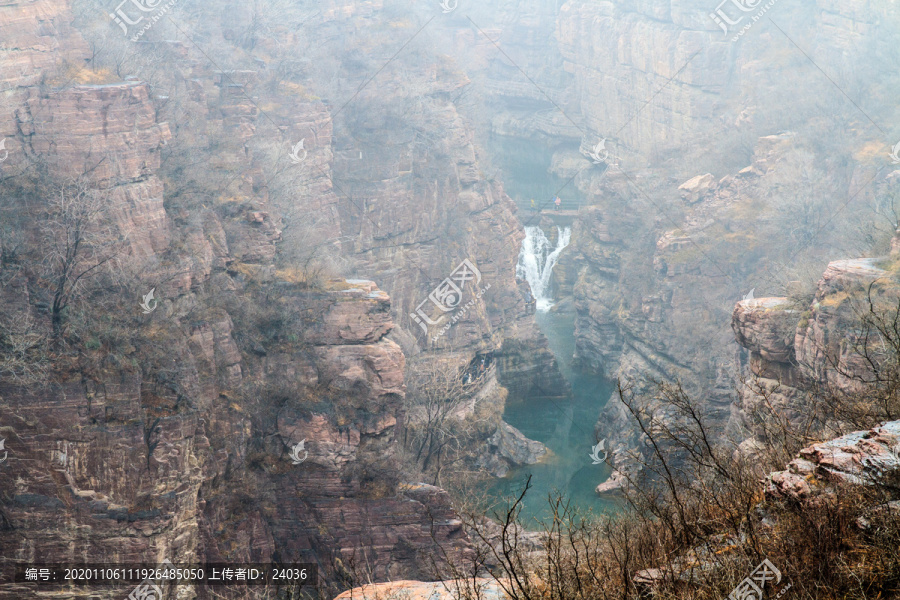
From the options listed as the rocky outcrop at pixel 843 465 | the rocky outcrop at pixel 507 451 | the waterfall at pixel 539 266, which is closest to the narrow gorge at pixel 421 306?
the rocky outcrop at pixel 843 465

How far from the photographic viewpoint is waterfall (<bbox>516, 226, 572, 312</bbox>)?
61875mm

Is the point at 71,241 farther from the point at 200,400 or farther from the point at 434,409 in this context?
the point at 434,409

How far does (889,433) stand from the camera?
10.2 m

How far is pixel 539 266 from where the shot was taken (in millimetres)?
62594

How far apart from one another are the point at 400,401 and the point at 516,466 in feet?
52.4

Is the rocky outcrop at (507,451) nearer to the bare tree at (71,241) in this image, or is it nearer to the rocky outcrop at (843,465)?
the bare tree at (71,241)

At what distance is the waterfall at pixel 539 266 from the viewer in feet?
203

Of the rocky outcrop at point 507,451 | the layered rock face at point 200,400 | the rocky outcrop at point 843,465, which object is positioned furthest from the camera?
the rocky outcrop at point 507,451

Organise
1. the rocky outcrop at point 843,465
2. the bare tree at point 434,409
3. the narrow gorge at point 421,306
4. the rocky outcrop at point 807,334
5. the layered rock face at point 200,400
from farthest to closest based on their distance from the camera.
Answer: the bare tree at point 434,409 < the rocky outcrop at point 807,334 < the layered rock face at point 200,400 < the narrow gorge at point 421,306 < the rocky outcrop at point 843,465

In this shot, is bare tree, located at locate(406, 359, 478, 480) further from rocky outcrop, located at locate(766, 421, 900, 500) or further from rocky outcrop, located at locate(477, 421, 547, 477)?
rocky outcrop, located at locate(766, 421, 900, 500)

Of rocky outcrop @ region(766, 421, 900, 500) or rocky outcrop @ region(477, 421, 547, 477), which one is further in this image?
rocky outcrop @ region(477, 421, 547, 477)

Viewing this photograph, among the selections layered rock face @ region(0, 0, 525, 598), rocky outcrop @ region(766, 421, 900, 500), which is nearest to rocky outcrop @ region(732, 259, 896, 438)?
rocky outcrop @ region(766, 421, 900, 500)

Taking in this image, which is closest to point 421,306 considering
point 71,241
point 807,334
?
point 807,334

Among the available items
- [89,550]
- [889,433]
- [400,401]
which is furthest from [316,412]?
[889,433]
